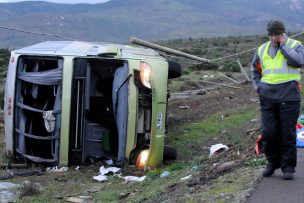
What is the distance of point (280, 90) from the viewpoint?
→ 6.34 m

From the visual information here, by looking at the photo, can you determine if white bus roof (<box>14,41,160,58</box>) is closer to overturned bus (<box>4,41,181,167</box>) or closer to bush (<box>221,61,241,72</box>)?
overturned bus (<box>4,41,181,167</box>)

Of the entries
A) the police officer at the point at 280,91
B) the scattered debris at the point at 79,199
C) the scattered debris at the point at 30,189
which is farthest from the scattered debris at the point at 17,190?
the police officer at the point at 280,91

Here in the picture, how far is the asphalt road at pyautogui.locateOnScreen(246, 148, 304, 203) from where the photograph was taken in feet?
19.2

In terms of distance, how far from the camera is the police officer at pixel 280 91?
629cm

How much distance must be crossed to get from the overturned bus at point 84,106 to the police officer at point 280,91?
10.5ft

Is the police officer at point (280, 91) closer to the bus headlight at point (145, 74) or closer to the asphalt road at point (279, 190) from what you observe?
the asphalt road at point (279, 190)

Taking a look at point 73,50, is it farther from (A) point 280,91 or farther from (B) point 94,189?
(A) point 280,91

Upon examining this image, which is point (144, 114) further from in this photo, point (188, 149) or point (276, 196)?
point (276, 196)

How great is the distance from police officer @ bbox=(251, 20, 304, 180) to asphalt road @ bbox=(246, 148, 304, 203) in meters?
0.13

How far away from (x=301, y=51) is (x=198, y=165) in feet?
9.29

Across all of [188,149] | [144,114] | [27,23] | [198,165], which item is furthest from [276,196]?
[27,23]

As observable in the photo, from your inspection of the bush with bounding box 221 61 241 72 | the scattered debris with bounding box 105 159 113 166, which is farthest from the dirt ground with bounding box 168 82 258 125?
the bush with bounding box 221 61 241 72

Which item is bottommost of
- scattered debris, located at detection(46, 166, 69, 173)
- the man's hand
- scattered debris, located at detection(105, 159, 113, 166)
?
scattered debris, located at detection(46, 166, 69, 173)

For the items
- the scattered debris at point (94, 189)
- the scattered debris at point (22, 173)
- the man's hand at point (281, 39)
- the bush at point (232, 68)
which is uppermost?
the man's hand at point (281, 39)
